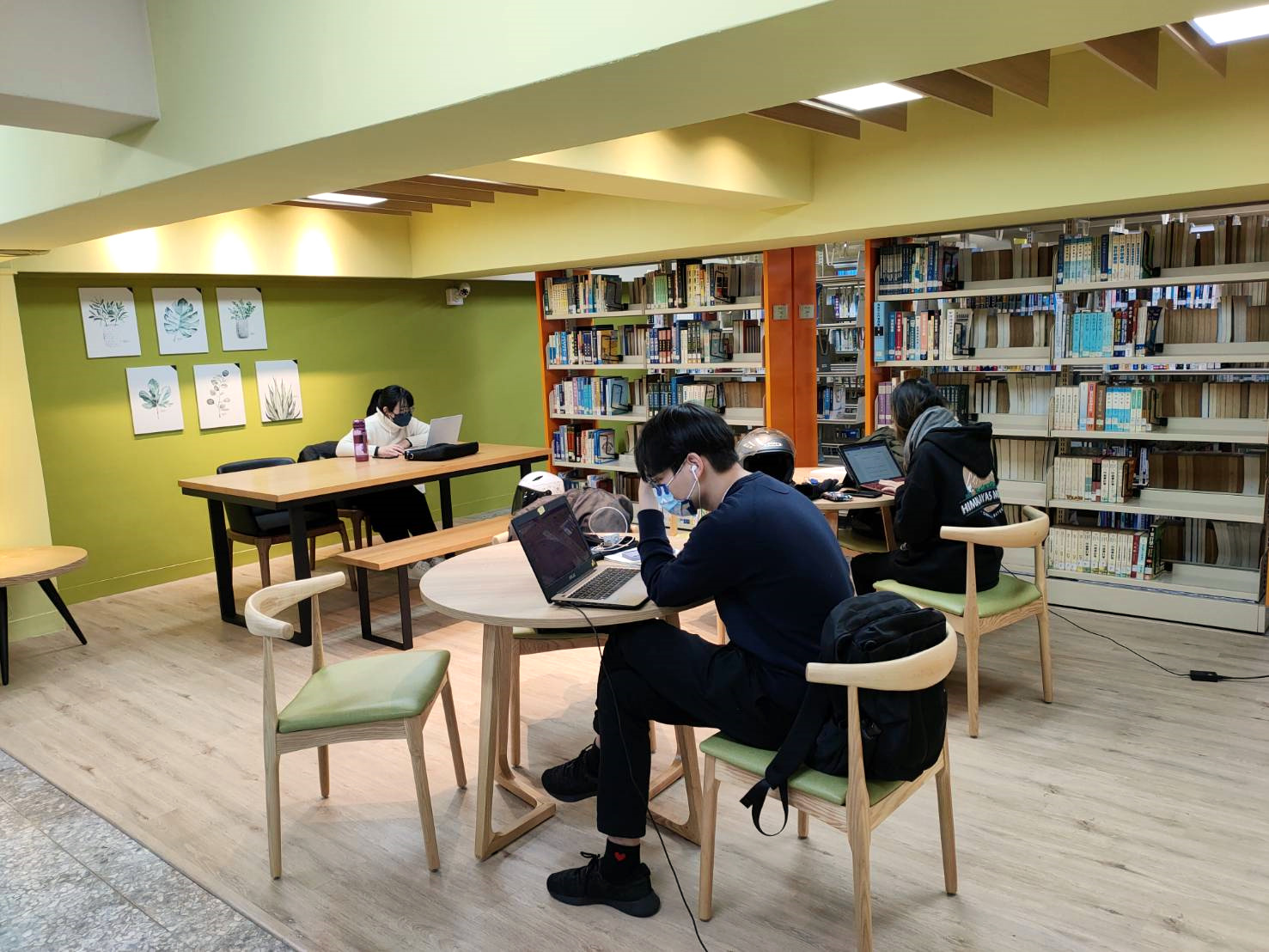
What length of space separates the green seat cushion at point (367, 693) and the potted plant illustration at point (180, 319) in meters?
4.31

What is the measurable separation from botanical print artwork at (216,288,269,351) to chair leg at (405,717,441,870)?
4918 millimetres

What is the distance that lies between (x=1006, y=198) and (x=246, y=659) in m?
4.68

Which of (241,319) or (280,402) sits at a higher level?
(241,319)

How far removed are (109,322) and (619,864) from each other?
5.39 m

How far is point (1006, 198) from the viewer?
177 inches

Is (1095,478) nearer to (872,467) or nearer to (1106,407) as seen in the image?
(1106,407)

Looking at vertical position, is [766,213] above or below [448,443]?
above

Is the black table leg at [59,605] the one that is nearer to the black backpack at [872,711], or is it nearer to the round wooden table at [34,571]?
the round wooden table at [34,571]

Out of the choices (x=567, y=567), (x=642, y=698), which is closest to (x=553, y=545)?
(x=567, y=567)

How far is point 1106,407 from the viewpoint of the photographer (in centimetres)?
470

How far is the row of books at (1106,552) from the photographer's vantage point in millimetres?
4672

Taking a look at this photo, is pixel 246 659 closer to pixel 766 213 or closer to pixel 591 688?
pixel 591 688

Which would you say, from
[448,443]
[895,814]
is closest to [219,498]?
[448,443]

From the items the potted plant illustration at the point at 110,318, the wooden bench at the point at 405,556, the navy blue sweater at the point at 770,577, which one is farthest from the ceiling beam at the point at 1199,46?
the potted plant illustration at the point at 110,318
